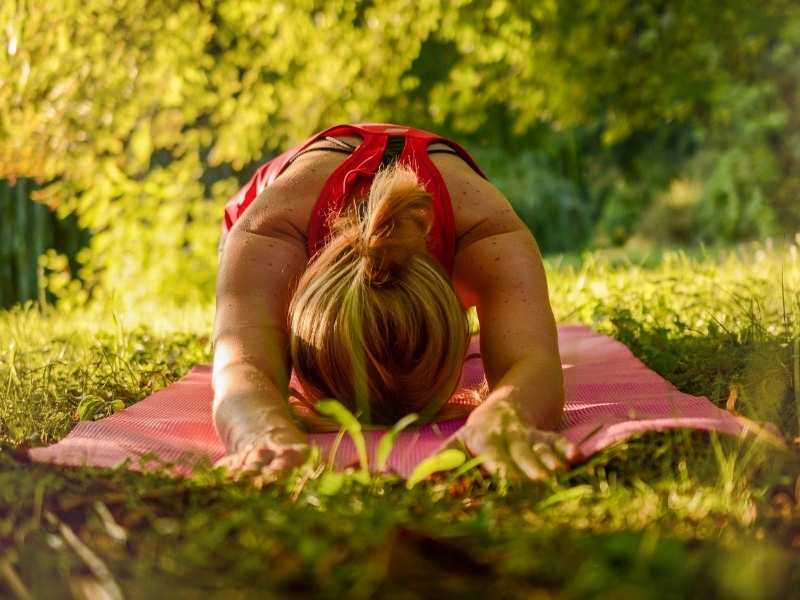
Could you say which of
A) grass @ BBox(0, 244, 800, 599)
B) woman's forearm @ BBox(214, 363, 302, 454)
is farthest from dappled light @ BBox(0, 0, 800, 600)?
woman's forearm @ BBox(214, 363, 302, 454)

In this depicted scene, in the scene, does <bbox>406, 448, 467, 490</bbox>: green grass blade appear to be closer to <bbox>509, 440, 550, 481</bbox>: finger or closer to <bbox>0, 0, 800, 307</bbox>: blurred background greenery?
<bbox>509, 440, 550, 481</bbox>: finger

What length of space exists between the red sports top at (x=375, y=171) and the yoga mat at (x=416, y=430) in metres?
0.46

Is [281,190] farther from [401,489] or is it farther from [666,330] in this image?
[666,330]

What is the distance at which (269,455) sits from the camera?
1.69 metres

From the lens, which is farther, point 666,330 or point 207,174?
point 207,174

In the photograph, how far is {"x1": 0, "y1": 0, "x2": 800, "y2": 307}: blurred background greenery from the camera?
578 cm

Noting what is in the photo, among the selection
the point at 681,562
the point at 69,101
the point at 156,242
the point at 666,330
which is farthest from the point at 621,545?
the point at 156,242

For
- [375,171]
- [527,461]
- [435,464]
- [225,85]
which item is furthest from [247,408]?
[225,85]

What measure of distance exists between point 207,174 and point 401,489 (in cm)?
834

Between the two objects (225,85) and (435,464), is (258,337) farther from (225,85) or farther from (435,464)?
(225,85)

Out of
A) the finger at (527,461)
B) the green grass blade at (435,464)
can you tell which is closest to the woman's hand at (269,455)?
the green grass blade at (435,464)

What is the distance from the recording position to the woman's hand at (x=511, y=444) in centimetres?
161

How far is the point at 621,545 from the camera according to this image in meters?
1.16

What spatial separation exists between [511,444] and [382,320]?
49 cm
